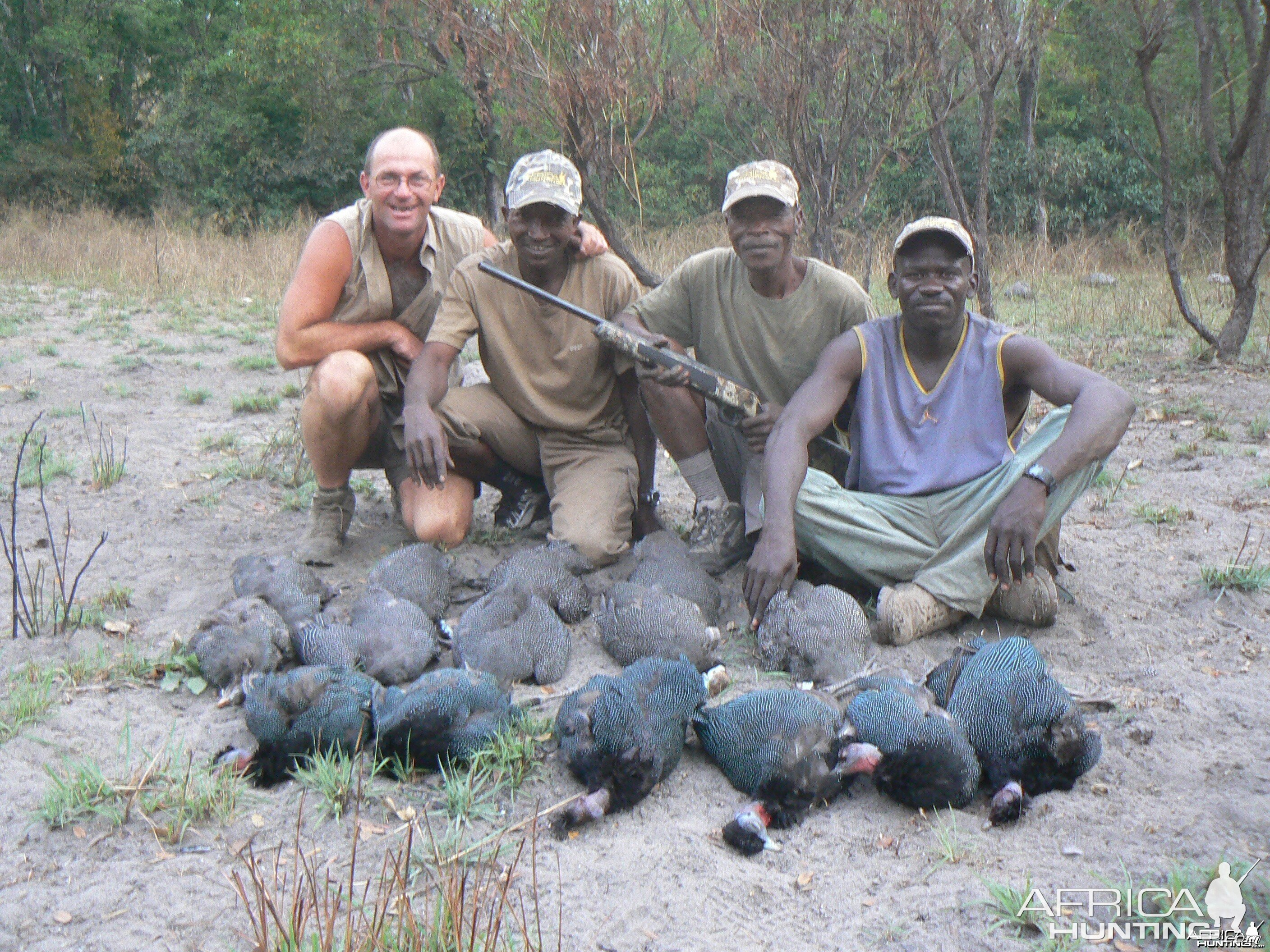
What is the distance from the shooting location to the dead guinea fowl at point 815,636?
3.51 metres

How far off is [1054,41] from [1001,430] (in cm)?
1658

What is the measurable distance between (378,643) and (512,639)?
0.44 metres

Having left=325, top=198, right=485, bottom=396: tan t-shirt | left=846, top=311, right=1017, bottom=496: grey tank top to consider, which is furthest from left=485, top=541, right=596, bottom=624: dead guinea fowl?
left=846, top=311, right=1017, bottom=496: grey tank top

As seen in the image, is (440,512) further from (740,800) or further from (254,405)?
(254,405)

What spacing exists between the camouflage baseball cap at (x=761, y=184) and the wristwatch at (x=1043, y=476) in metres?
1.38

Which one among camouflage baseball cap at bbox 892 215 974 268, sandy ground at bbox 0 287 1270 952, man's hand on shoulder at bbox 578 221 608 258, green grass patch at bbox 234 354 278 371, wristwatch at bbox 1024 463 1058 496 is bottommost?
sandy ground at bbox 0 287 1270 952

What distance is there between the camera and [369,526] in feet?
17.2

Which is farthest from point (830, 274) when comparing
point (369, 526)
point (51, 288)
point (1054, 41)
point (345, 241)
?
point (1054, 41)

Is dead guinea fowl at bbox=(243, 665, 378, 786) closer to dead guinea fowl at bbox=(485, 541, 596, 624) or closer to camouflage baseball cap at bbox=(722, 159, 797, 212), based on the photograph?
dead guinea fowl at bbox=(485, 541, 596, 624)

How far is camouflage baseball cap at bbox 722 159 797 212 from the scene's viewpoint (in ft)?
13.9

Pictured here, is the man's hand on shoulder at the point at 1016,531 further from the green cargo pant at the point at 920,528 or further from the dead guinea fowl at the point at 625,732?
the dead guinea fowl at the point at 625,732

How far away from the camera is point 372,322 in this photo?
194 inches

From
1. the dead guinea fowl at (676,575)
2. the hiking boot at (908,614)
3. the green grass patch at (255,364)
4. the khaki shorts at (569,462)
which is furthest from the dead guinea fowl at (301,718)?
the green grass patch at (255,364)

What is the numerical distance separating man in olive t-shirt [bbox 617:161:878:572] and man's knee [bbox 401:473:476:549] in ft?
3.08
